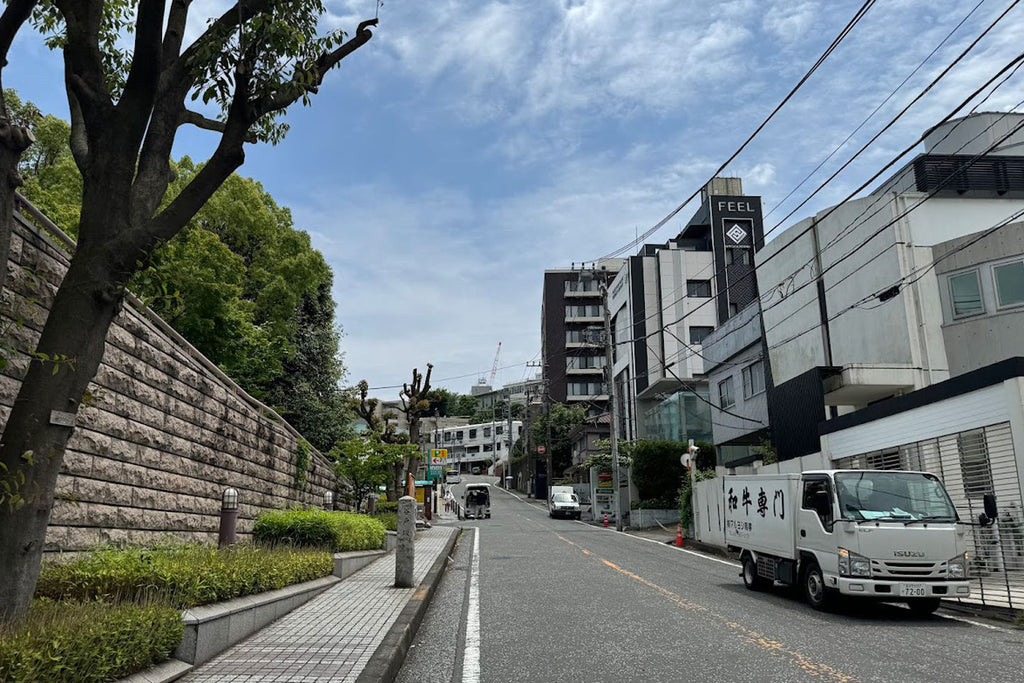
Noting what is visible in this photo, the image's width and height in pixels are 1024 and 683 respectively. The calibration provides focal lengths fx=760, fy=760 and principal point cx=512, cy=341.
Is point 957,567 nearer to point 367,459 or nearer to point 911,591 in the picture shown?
point 911,591

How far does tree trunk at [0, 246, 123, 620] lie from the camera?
5.31 metres

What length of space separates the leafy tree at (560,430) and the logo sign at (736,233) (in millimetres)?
24531

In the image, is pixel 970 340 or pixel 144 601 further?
pixel 970 340

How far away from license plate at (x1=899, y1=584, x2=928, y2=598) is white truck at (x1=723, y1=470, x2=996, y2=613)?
13mm

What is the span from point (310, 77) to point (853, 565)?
29.7 ft

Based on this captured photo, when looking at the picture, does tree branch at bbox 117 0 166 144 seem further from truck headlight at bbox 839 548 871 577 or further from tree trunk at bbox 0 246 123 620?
truck headlight at bbox 839 548 871 577

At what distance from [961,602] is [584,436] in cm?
5658

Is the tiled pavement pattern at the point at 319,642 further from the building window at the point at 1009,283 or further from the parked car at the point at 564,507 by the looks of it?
the parked car at the point at 564,507

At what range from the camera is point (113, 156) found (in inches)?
240

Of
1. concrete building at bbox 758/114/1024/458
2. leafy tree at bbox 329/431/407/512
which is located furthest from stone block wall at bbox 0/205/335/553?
concrete building at bbox 758/114/1024/458

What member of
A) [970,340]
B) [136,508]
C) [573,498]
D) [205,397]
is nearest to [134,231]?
[136,508]

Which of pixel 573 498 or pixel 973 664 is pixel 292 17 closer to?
pixel 973 664

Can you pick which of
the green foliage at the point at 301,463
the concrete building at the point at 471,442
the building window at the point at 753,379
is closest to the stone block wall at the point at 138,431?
the green foliage at the point at 301,463

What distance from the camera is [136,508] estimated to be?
9648mm
